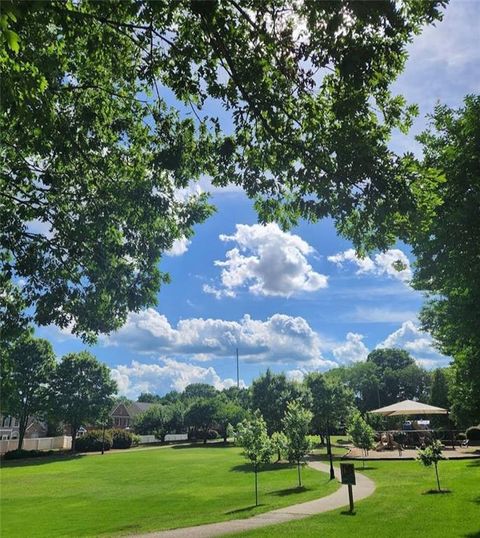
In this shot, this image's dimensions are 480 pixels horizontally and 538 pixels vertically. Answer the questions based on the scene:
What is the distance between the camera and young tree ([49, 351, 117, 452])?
6425 cm

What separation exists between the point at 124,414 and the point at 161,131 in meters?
118

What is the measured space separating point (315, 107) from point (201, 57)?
6.96 ft

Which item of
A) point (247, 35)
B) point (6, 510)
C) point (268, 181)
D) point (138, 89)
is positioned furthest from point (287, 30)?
point (6, 510)

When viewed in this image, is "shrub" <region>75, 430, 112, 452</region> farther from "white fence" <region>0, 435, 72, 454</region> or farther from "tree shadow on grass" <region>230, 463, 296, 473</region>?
"tree shadow on grass" <region>230, 463, 296, 473</region>

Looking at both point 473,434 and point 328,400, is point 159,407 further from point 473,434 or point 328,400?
point 473,434

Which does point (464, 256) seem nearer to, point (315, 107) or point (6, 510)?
point (315, 107)

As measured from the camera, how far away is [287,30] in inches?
283

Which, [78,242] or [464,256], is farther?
[464,256]

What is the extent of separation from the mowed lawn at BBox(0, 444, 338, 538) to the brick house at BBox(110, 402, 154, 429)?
75027 mm

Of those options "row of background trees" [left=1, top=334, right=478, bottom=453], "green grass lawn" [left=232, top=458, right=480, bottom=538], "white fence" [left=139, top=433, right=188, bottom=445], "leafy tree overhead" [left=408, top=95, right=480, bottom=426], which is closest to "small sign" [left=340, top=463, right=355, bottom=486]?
"green grass lawn" [left=232, top=458, right=480, bottom=538]

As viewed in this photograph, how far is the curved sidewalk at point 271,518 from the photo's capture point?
14125mm

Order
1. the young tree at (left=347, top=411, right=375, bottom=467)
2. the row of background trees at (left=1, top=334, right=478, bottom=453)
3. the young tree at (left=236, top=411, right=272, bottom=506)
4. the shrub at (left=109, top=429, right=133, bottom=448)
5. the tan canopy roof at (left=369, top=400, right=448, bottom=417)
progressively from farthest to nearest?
the shrub at (left=109, top=429, right=133, bottom=448) → the row of background trees at (left=1, top=334, right=478, bottom=453) → the tan canopy roof at (left=369, top=400, right=448, bottom=417) → the young tree at (left=347, top=411, right=375, bottom=467) → the young tree at (left=236, top=411, right=272, bottom=506)

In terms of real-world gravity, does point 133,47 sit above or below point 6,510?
above

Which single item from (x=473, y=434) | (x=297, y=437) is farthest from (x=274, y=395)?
(x=297, y=437)
